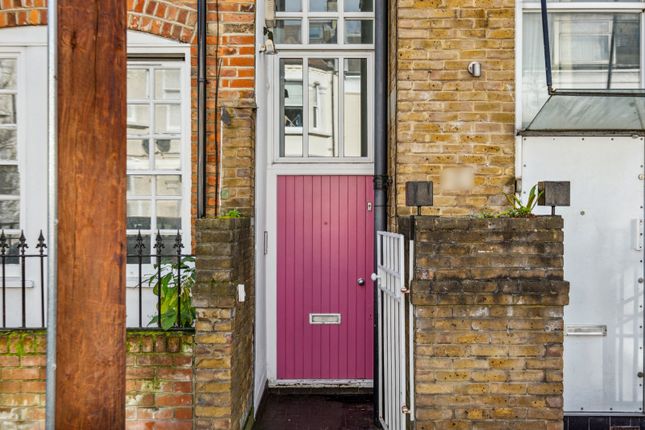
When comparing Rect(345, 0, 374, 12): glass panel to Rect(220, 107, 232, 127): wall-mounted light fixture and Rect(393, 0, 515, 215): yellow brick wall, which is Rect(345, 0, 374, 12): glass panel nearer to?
Rect(393, 0, 515, 215): yellow brick wall

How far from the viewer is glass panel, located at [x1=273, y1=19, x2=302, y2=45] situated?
5070 millimetres

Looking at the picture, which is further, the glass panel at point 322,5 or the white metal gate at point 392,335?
the glass panel at point 322,5

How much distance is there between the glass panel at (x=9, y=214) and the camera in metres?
4.34

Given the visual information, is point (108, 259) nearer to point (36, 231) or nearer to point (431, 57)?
point (36, 231)

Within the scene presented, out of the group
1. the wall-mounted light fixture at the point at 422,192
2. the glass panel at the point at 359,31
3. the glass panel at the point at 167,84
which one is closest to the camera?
the wall-mounted light fixture at the point at 422,192

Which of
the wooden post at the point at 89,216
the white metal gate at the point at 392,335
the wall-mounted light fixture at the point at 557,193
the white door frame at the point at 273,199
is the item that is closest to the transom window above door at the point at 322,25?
the white door frame at the point at 273,199

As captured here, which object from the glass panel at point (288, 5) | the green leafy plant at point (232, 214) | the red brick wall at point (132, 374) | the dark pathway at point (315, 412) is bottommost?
the dark pathway at point (315, 412)

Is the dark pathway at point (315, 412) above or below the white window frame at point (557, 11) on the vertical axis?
below

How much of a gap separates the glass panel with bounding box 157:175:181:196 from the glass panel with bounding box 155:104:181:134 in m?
0.41

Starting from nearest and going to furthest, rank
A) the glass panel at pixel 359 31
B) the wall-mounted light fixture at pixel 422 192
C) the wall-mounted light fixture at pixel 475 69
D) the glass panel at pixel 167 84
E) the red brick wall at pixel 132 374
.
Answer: the wall-mounted light fixture at pixel 422 192 → the red brick wall at pixel 132 374 → the wall-mounted light fixture at pixel 475 69 → the glass panel at pixel 167 84 → the glass panel at pixel 359 31

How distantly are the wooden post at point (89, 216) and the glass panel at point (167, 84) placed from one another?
233cm

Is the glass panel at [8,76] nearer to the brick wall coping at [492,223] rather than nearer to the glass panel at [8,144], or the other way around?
the glass panel at [8,144]

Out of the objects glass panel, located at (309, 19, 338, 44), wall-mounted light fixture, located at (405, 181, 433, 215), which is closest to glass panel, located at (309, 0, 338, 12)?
glass panel, located at (309, 19, 338, 44)

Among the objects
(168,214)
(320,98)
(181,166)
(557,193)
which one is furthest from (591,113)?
(168,214)
